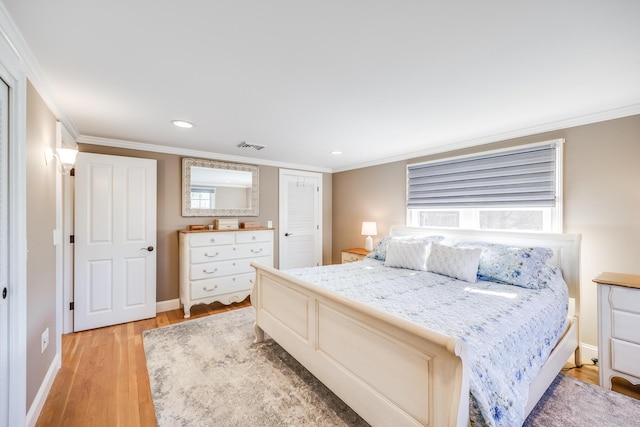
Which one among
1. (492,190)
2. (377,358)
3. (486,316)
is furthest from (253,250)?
(492,190)

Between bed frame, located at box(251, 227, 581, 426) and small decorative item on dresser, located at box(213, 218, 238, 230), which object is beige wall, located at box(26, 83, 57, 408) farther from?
small decorative item on dresser, located at box(213, 218, 238, 230)

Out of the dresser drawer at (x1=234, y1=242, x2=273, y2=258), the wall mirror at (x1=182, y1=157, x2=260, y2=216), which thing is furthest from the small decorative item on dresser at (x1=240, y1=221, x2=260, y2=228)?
the dresser drawer at (x1=234, y1=242, x2=273, y2=258)

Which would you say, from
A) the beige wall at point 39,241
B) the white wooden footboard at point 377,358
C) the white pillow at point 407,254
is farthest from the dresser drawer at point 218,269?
the white pillow at point 407,254

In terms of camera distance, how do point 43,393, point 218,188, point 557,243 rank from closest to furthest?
point 43,393
point 557,243
point 218,188

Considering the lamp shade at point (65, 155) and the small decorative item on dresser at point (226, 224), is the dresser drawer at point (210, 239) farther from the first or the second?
the lamp shade at point (65, 155)

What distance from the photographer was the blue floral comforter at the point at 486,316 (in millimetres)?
1204

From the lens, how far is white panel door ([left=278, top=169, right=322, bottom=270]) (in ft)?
15.6

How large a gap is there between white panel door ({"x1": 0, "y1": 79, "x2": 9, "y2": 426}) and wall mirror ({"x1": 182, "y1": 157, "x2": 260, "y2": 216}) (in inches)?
92.4

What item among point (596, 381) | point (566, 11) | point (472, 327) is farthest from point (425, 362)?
point (596, 381)

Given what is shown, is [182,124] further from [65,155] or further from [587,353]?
[587,353]

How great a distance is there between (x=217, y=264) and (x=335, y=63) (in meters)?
2.93

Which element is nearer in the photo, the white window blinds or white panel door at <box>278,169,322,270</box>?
the white window blinds

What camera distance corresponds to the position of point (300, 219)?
496 centimetres

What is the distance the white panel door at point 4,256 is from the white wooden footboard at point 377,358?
5.27 feet
